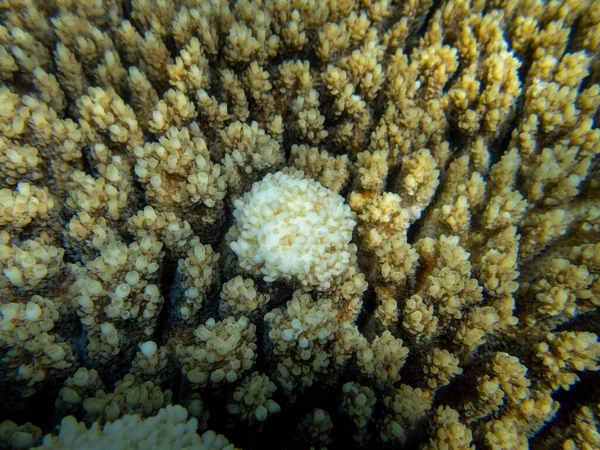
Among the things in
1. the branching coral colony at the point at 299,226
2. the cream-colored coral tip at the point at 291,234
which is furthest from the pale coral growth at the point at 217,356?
the cream-colored coral tip at the point at 291,234

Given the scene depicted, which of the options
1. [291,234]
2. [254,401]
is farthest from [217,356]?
[291,234]

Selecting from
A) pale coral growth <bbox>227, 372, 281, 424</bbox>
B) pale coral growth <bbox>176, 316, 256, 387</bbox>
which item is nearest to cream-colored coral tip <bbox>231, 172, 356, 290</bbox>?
pale coral growth <bbox>176, 316, 256, 387</bbox>

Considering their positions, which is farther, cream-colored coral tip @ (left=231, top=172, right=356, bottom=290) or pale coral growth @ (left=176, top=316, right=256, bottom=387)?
cream-colored coral tip @ (left=231, top=172, right=356, bottom=290)

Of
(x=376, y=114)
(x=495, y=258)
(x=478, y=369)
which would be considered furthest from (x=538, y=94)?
(x=478, y=369)

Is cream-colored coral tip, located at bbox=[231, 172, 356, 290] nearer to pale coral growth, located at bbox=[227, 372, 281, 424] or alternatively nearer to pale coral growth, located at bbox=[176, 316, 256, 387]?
pale coral growth, located at bbox=[176, 316, 256, 387]

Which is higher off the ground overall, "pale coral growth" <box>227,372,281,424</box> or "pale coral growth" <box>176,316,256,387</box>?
"pale coral growth" <box>176,316,256,387</box>

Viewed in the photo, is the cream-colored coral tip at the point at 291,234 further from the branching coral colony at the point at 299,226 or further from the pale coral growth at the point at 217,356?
the pale coral growth at the point at 217,356
